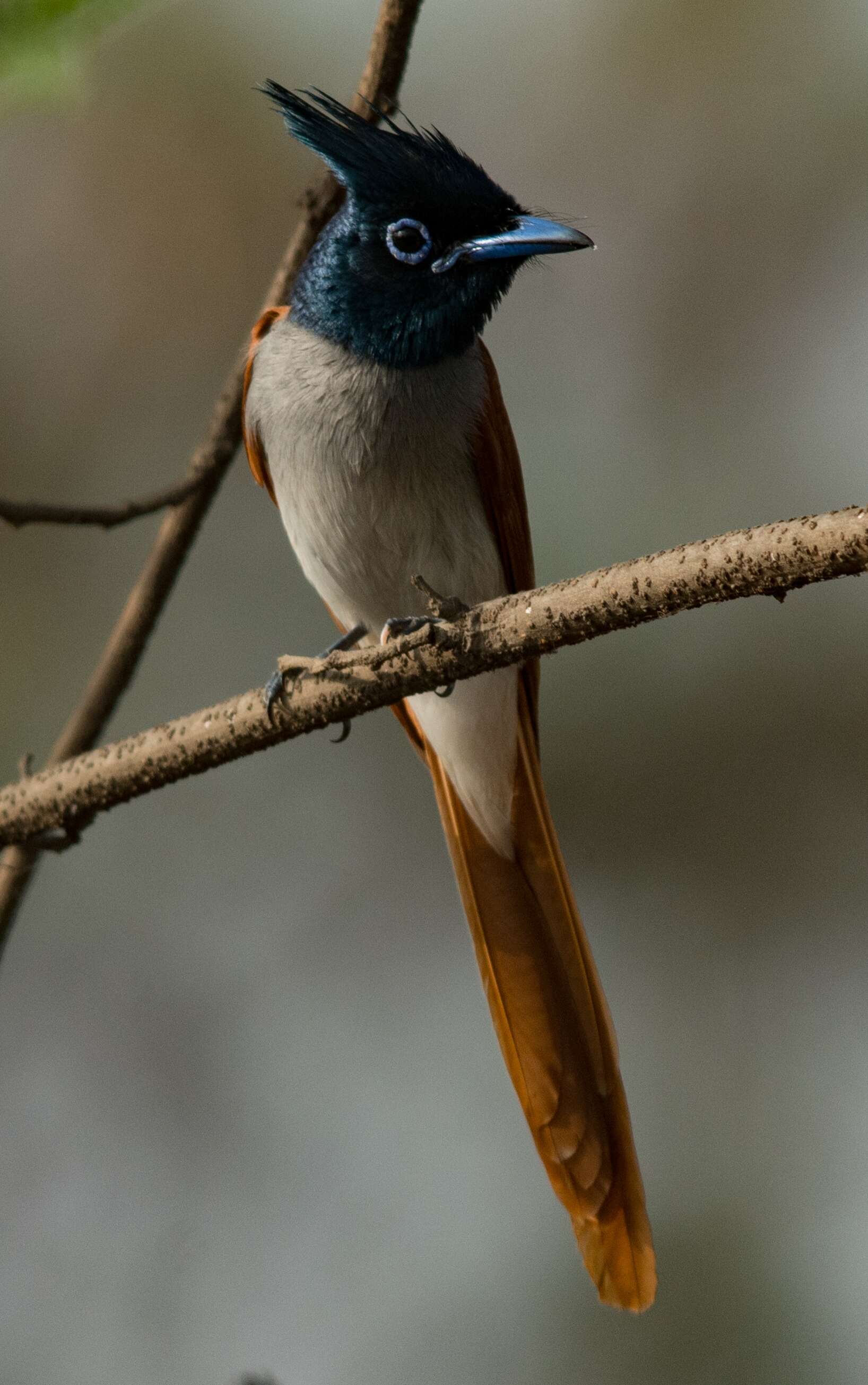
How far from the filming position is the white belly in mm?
3521

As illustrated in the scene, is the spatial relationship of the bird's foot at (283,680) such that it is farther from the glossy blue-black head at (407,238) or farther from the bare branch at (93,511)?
the glossy blue-black head at (407,238)

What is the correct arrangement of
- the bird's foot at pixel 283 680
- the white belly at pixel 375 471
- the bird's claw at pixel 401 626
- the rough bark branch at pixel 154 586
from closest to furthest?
the bird's foot at pixel 283 680
the bird's claw at pixel 401 626
the rough bark branch at pixel 154 586
the white belly at pixel 375 471

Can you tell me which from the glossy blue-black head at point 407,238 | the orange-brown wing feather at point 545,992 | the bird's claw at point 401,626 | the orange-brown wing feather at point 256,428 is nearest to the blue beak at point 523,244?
the glossy blue-black head at point 407,238

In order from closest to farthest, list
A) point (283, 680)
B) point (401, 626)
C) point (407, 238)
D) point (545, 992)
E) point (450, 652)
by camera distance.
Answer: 1. point (450, 652)
2. point (283, 680)
3. point (401, 626)
4. point (407, 238)
5. point (545, 992)

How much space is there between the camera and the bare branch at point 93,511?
268 cm

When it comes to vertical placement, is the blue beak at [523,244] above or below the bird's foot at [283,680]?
above

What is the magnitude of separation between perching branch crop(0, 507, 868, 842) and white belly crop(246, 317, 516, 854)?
94cm

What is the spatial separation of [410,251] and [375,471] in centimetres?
58

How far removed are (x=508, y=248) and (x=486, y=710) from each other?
1356 millimetres

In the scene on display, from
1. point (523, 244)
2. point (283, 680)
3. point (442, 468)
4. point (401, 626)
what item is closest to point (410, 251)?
point (523, 244)

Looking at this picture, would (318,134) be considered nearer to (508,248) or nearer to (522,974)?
(508,248)

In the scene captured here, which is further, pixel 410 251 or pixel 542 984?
pixel 542 984

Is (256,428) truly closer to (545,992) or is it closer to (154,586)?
(154,586)

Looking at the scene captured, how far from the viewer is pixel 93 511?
3000 millimetres
